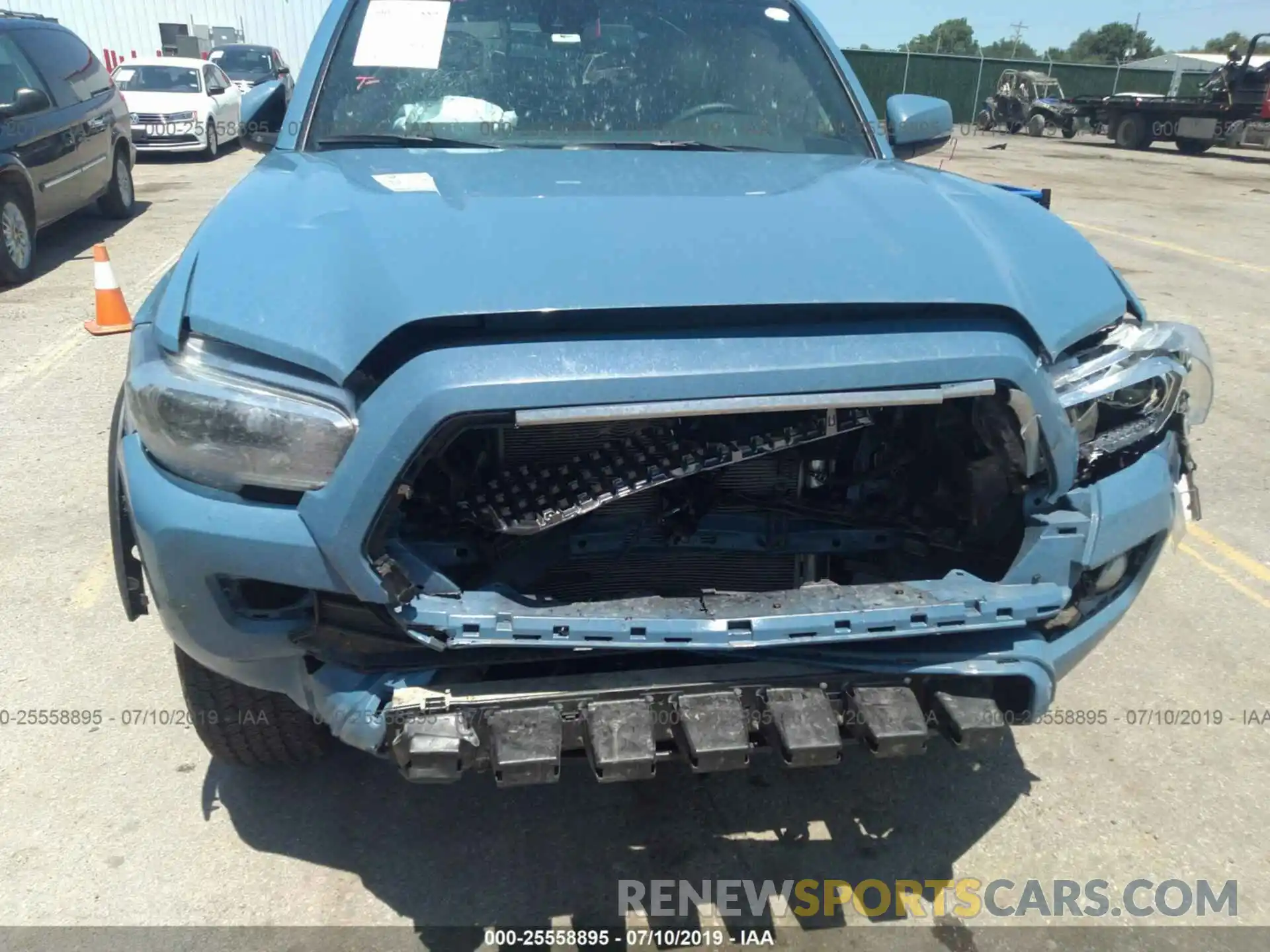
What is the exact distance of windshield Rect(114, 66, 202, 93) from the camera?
580 inches

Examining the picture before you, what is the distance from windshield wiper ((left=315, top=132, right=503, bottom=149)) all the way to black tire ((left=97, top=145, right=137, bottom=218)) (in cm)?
813

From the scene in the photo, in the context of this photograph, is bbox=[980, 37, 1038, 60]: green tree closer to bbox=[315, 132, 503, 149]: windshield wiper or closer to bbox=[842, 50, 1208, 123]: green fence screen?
bbox=[842, 50, 1208, 123]: green fence screen

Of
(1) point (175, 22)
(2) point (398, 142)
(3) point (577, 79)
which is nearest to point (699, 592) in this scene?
(2) point (398, 142)

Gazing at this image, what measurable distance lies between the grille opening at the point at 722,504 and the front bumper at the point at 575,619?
115 millimetres

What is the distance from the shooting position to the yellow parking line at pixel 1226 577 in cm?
358

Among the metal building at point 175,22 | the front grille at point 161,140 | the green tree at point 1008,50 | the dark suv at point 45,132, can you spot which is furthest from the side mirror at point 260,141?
the green tree at point 1008,50

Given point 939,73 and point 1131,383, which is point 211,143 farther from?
point 939,73

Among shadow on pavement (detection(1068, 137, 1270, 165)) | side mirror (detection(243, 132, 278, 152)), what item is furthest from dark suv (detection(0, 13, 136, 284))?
shadow on pavement (detection(1068, 137, 1270, 165))

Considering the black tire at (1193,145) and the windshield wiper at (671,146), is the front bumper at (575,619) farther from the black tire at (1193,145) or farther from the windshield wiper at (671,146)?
the black tire at (1193,145)

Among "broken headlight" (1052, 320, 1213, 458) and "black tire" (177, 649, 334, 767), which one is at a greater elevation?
"broken headlight" (1052, 320, 1213, 458)

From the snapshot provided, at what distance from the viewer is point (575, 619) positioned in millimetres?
1777

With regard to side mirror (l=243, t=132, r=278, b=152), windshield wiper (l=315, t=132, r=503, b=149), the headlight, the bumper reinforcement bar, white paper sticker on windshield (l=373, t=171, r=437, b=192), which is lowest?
the bumper reinforcement bar

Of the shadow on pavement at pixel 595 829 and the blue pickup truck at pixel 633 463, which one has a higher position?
the blue pickup truck at pixel 633 463

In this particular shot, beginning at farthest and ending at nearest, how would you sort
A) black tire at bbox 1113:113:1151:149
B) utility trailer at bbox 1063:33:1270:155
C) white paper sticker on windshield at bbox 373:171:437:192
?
black tire at bbox 1113:113:1151:149, utility trailer at bbox 1063:33:1270:155, white paper sticker on windshield at bbox 373:171:437:192
